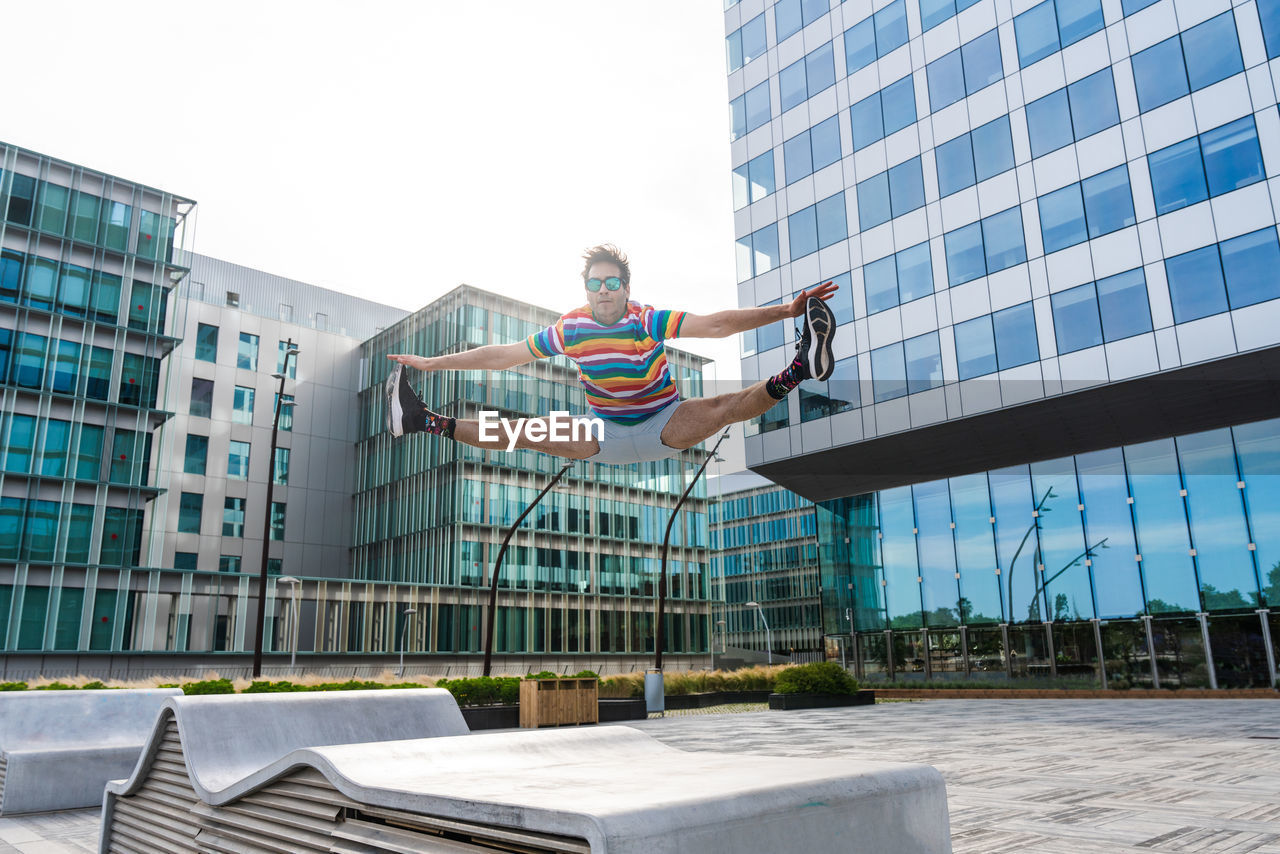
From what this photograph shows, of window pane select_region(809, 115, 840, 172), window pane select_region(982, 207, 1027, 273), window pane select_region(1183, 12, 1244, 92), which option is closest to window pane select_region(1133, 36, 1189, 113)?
window pane select_region(1183, 12, 1244, 92)

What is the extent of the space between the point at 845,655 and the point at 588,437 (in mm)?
35107

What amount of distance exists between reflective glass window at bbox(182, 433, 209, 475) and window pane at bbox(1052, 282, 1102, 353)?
48642 millimetres

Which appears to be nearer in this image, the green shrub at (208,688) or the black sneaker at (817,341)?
the black sneaker at (817,341)

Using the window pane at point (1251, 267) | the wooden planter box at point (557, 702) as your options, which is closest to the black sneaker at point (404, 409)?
the wooden planter box at point (557, 702)

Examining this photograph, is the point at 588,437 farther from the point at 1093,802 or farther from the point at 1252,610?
the point at 1252,610

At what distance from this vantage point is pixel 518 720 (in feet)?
81.8

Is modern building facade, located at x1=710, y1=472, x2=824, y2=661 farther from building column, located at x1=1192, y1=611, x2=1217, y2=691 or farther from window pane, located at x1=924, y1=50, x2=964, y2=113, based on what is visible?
building column, located at x1=1192, y1=611, x2=1217, y2=691

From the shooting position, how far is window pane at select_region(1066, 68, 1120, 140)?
28828 mm

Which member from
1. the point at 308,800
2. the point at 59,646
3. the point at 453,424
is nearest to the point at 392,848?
the point at 308,800

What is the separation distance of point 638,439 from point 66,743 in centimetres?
1162

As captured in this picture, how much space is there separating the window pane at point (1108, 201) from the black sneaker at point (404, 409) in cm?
2751

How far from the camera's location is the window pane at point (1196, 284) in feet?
84.2

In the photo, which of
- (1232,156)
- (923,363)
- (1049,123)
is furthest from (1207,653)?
(1049,123)

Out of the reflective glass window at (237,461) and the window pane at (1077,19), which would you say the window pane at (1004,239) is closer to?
the window pane at (1077,19)
